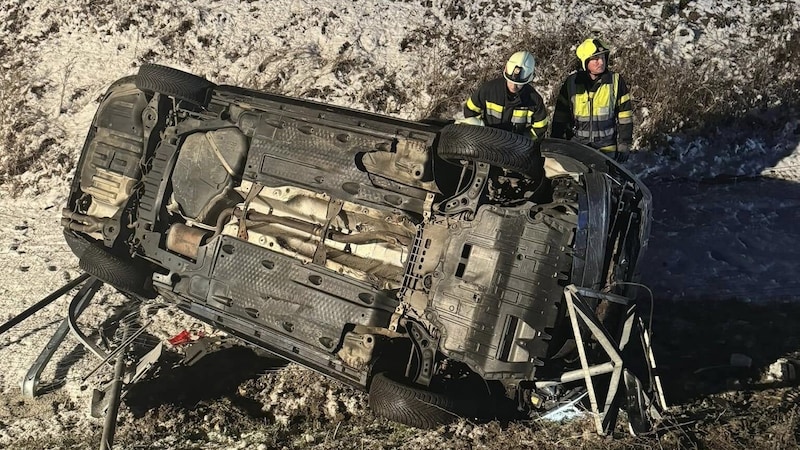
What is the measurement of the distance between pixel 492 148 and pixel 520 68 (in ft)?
3.45

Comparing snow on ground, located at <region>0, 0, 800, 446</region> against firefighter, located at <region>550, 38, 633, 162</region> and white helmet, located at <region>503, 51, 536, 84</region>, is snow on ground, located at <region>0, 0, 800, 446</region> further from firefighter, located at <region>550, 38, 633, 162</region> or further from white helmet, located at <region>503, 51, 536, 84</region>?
white helmet, located at <region>503, 51, 536, 84</region>

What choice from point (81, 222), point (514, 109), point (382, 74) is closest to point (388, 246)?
point (514, 109)

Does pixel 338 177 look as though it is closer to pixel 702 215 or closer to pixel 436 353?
pixel 436 353

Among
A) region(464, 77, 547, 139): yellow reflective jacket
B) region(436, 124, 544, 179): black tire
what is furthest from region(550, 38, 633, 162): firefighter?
region(436, 124, 544, 179): black tire

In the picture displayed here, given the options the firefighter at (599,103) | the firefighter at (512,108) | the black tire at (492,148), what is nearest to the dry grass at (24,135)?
the firefighter at (512,108)

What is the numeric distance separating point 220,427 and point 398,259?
1976mm

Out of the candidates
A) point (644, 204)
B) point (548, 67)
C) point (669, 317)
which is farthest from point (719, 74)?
point (644, 204)

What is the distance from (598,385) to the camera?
4.68 meters

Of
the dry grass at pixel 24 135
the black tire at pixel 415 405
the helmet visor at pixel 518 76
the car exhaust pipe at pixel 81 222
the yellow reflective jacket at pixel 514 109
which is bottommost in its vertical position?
the black tire at pixel 415 405

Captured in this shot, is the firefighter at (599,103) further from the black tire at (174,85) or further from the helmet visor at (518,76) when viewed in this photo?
the black tire at (174,85)

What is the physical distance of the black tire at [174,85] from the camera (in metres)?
5.40

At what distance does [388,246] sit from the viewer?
16.1 feet

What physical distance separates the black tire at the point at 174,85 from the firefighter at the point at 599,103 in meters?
2.91

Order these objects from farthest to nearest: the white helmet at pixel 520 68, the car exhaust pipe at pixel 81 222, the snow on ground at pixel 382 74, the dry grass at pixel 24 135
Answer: the dry grass at pixel 24 135
the snow on ground at pixel 382 74
the car exhaust pipe at pixel 81 222
the white helmet at pixel 520 68
